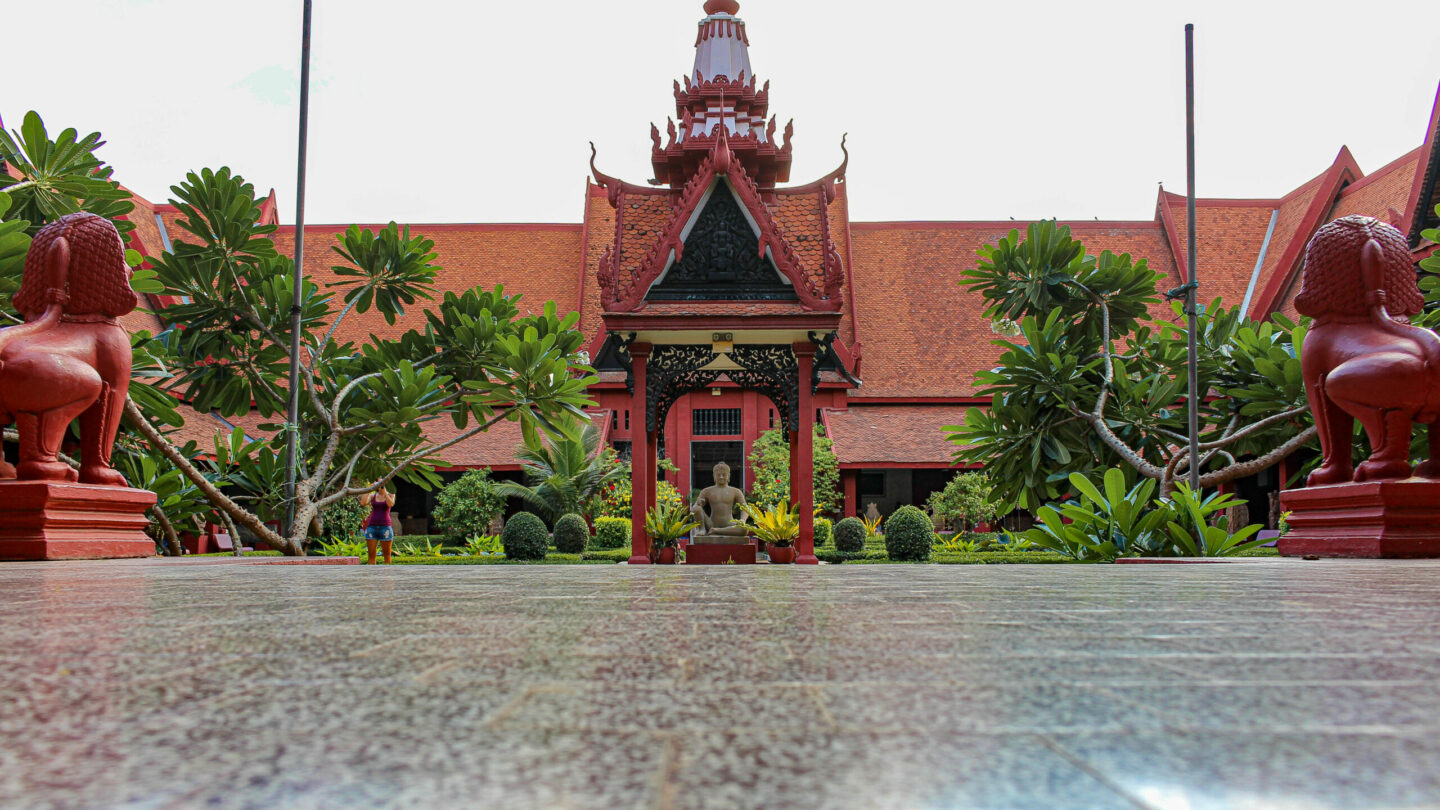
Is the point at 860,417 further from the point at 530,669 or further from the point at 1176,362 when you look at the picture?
the point at 530,669

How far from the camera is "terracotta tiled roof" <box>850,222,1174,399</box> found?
22.0 metres

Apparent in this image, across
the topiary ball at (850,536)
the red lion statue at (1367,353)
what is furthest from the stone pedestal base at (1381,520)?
the topiary ball at (850,536)

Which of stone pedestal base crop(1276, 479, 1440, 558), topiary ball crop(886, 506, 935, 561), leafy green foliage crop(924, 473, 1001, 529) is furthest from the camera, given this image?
leafy green foliage crop(924, 473, 1001, 529)

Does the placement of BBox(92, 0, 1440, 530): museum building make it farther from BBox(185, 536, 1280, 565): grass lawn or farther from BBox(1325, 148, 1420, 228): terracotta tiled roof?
BBox(185, 536, 1280, 565): grass lawn

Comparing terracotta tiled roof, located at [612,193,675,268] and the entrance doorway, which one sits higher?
terracotta tiled roof, located at [612,193,675,268]

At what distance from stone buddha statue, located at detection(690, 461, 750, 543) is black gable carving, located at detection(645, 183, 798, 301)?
2.46m

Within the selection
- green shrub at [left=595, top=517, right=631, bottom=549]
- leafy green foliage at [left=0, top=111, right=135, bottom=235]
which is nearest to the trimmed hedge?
green shrub at [left=595, top=517, right=631, bottom=549]

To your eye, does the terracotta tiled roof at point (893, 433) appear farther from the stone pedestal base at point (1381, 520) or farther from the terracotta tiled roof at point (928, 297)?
the stone pedestal base at point (1381, 520)

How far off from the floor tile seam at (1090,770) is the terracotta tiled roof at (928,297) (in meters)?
20.9

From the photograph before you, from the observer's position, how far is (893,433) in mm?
20406

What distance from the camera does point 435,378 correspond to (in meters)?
9.73

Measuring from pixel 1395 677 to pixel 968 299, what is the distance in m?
23.2

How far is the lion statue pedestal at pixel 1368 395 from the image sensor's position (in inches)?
227

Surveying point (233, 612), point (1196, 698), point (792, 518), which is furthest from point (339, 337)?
point (1196, 698)
